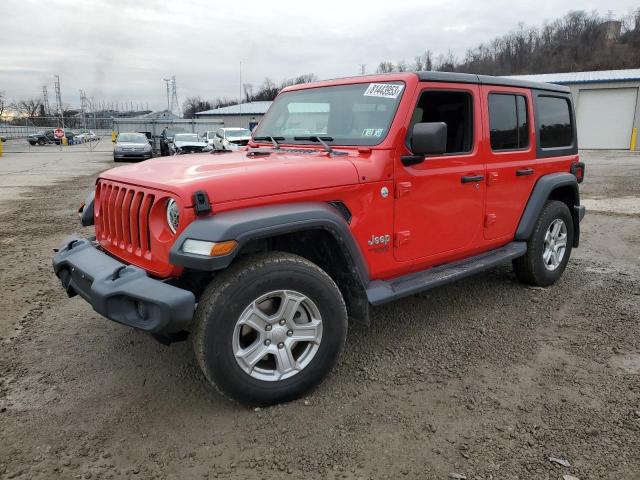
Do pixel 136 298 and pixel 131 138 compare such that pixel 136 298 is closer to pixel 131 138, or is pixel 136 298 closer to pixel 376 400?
pixel 376 400

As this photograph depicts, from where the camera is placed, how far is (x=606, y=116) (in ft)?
93.4

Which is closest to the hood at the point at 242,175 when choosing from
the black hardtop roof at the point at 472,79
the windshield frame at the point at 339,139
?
the windshield frame at the point at 339,139

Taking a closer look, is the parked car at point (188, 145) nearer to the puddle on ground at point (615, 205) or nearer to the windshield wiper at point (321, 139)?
the puddle on ground at point (615, 205)

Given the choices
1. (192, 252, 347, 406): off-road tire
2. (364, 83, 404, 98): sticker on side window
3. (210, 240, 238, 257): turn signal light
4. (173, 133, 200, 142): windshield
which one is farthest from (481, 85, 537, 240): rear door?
(173, 133, 200, 142): windshield

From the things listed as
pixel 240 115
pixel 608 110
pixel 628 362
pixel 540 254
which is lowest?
→ pixel 628 362

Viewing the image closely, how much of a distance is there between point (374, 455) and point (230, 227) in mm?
1387

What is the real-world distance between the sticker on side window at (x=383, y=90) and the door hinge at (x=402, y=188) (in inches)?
25.2

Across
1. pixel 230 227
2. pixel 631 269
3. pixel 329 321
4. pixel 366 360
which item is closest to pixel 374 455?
pixel 329 321

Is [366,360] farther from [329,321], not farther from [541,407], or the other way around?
[541,407]

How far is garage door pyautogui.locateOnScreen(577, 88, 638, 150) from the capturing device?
91.5ft

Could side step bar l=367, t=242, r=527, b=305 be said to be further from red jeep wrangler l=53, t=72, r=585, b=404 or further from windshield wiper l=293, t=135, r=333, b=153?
windshield wiper l=293, t=135, r=333, b=153

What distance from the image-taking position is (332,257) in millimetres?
3246

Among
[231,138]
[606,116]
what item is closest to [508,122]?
[231,138]

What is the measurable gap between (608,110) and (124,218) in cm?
3162
